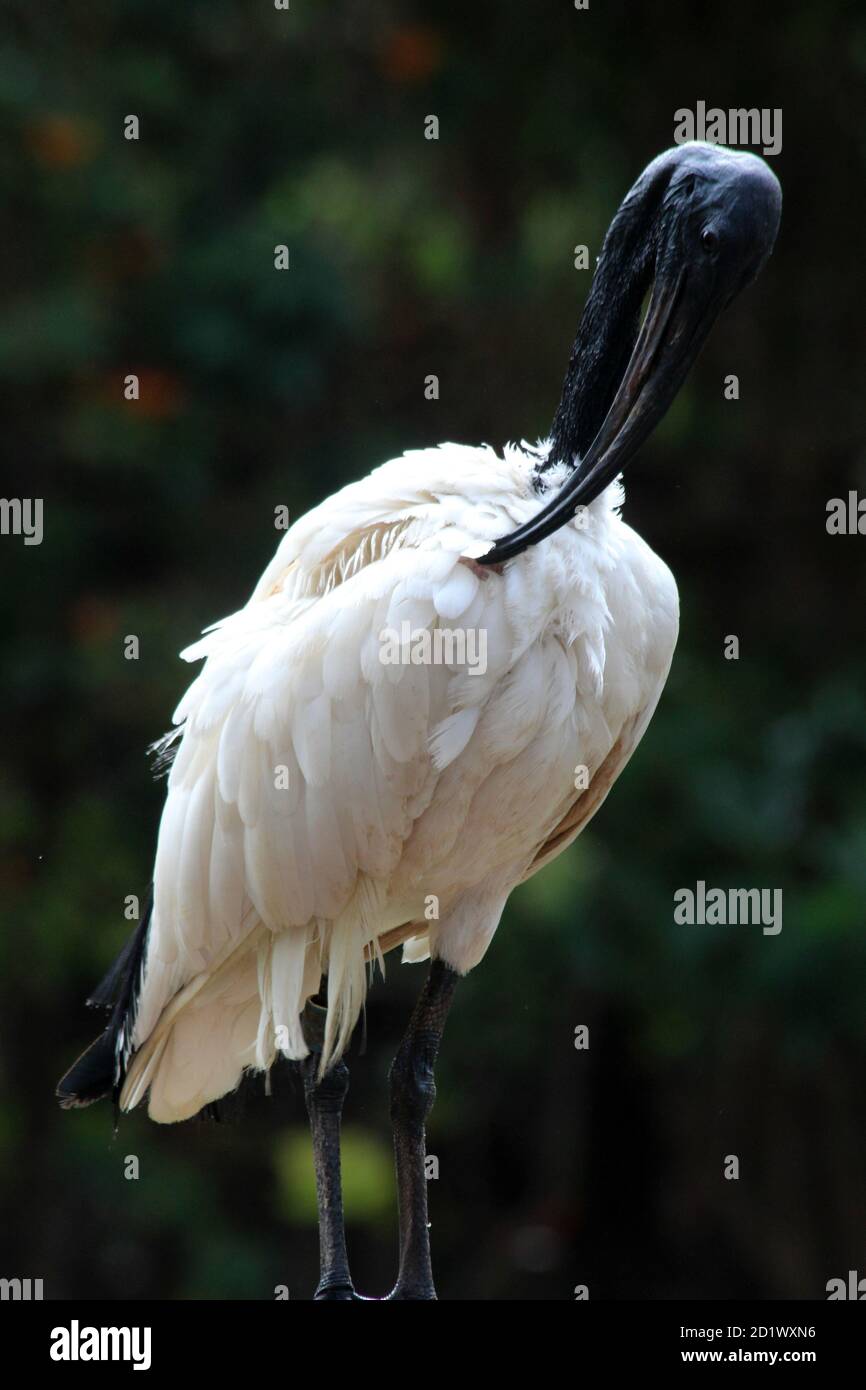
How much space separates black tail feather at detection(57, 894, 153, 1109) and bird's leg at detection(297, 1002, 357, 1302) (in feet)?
1.10

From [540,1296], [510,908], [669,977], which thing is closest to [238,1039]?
[510,908]

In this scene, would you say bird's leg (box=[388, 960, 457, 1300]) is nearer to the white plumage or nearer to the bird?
the bird

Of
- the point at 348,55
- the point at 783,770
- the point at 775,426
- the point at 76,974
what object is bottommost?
the point at 76,974

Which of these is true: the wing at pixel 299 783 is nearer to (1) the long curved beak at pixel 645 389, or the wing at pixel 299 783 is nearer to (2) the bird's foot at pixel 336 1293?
(1) the long curved beak at pixel 645 389

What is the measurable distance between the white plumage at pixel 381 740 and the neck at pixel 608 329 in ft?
0.26

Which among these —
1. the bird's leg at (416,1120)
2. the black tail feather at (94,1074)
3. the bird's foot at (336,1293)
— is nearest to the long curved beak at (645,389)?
the bird's leg at (416,1120)

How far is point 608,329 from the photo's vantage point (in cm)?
361

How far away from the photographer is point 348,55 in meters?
9.50

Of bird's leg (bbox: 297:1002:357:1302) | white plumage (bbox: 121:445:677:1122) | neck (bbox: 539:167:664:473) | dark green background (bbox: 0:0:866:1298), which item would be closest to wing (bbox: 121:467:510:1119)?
white plumage (bbox: 121:445:677:1122)

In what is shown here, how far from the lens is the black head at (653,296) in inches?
134

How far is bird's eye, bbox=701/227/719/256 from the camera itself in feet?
11.2

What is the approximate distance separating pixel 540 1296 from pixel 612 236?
6.20 metres

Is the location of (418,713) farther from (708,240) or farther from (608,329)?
(708,240)
